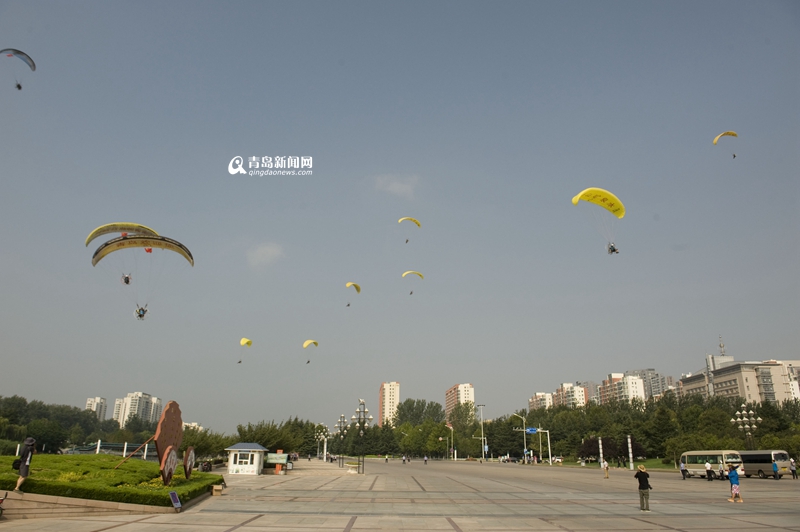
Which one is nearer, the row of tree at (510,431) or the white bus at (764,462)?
the white bus at (764,462)

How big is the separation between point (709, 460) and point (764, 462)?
13.1ft

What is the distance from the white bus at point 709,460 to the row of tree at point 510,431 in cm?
1718

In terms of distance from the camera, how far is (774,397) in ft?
454

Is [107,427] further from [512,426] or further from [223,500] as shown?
[223,500]

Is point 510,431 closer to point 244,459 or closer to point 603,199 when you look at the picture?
point 244,459

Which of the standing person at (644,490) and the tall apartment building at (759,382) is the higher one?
the tall apartment building at (759,382)

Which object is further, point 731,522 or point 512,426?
point 512,426

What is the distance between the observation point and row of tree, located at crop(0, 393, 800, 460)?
52.0 metres

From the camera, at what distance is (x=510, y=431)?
322ft

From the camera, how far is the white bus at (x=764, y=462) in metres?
34.0

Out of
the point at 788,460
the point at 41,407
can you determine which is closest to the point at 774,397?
the point at 788,460

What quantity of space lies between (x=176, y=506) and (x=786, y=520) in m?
18.5

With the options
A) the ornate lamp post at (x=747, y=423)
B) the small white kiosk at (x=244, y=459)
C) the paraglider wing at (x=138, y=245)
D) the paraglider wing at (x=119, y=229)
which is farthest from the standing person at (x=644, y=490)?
the ornate lamp post at (x=747, y=423)

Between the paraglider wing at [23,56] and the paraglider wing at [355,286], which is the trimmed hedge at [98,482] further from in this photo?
the paraglider wing at [355,286]
